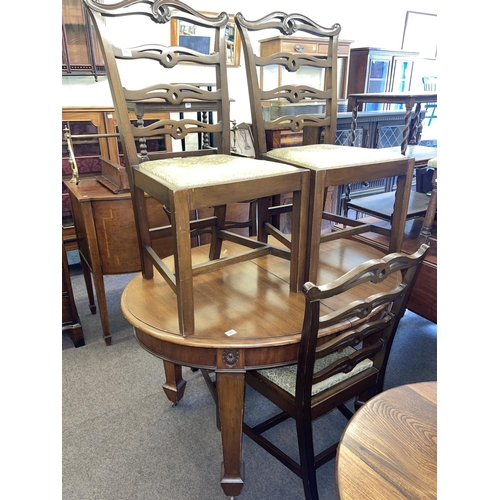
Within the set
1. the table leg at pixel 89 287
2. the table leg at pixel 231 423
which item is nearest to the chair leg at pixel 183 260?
the table leg at pixel 231 423

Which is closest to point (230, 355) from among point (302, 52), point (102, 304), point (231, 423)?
point (231, 423)

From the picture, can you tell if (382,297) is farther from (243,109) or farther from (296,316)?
(243,109)

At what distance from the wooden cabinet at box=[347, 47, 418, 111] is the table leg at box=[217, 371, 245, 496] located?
13.6 feet

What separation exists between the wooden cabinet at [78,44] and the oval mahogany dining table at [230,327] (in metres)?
2.42

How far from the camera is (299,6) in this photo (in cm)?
439

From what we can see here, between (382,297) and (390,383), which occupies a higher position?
(382,297)

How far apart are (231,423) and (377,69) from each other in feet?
15.6

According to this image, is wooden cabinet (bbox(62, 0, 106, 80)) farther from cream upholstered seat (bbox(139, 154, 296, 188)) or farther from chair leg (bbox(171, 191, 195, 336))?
chair leg (bbox(171, 191, 195, 336))

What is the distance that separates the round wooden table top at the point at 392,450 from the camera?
687 millimetres

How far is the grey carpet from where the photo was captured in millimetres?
1411

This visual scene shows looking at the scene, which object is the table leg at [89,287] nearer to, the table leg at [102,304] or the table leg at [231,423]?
the table leg at [102,304]

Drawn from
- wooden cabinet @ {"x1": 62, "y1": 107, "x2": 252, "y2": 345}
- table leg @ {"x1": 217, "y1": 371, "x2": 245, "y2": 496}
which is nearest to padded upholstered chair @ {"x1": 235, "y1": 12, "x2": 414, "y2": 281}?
table leg @ {"x1": 217, "y1": 371, "x2": 245, "y2": 496}
